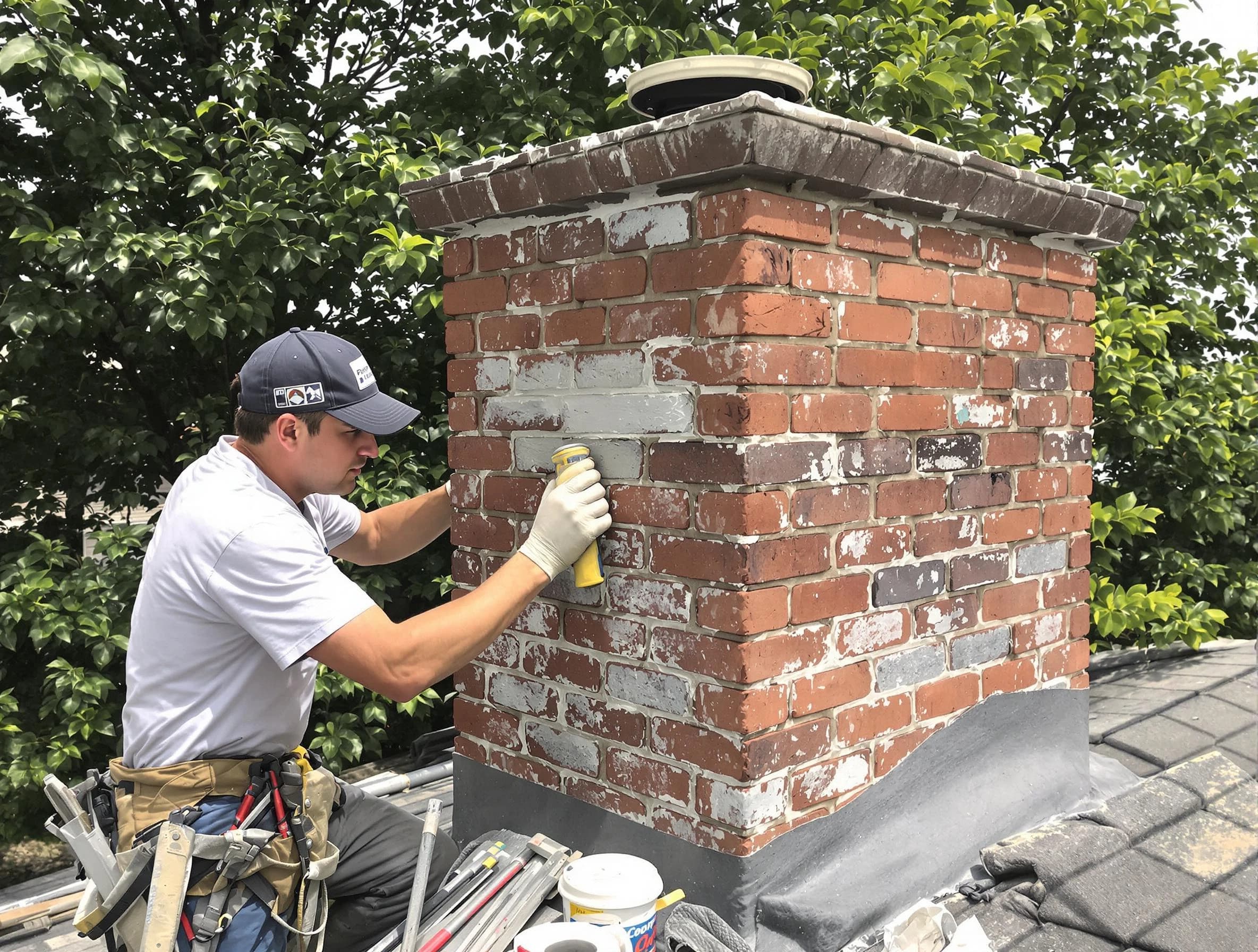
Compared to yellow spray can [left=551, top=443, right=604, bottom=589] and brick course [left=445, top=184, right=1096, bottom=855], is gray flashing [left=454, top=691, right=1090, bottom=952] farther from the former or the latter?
yellow spray can [left=551, top=443, right=604, bottom=589]

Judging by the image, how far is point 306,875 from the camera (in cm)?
239

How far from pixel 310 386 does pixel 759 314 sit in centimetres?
122

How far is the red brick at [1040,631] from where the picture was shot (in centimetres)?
268

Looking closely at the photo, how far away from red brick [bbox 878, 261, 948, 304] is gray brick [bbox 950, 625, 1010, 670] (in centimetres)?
86

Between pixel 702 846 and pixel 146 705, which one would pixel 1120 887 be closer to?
pixel 702 846

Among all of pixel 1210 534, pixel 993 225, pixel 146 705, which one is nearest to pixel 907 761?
pixel 993 225

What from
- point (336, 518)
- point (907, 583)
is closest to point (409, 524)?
point (336, 518)

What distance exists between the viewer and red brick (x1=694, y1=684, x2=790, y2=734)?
196 centimetres

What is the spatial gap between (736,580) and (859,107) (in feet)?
13.8

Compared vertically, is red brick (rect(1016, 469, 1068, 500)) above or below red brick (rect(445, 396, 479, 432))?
below

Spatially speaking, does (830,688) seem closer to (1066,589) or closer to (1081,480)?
(1066,589)

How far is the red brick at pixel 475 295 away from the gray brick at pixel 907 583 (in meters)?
1.15

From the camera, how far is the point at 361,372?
258 centimetres

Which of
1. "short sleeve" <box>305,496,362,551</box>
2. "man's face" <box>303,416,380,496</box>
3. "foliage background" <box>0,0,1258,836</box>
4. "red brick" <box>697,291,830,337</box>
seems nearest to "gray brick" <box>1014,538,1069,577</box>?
"red brick" <box>697,291,830,337</box>
